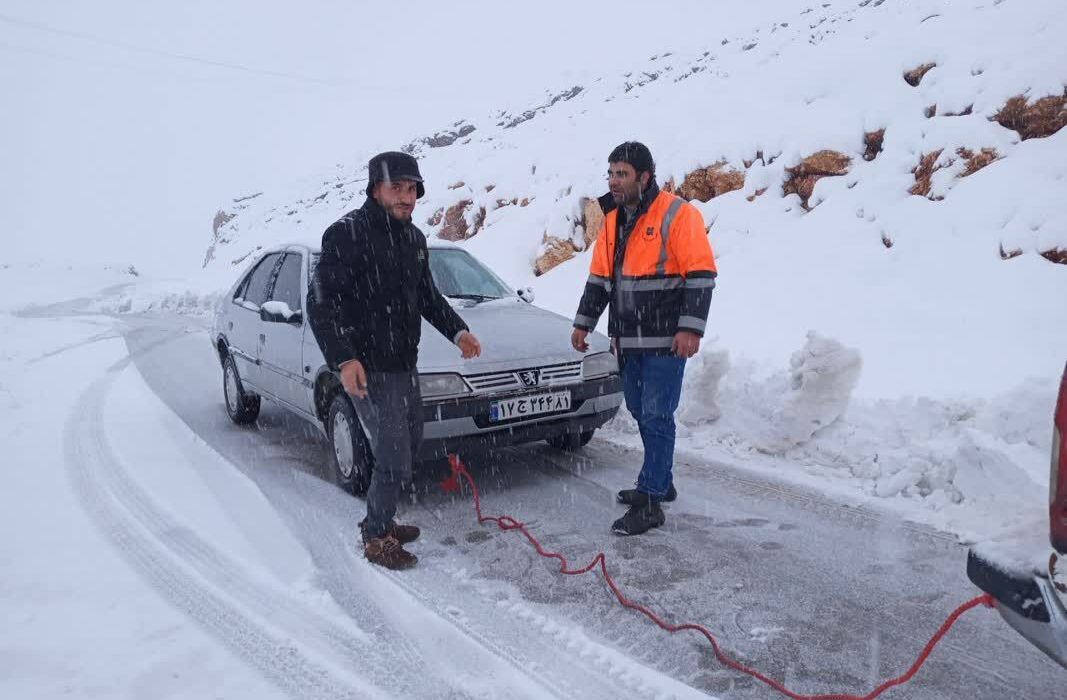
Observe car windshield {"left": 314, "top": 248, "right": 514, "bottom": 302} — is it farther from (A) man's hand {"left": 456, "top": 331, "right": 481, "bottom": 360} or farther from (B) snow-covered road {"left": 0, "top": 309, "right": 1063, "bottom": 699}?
(A) man's hand {"left": 456, "top": 331, "right": 481, "bottom": 360}

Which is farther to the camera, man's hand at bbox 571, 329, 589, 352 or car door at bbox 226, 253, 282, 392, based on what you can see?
car door at bbox 226, 253, 282, 392

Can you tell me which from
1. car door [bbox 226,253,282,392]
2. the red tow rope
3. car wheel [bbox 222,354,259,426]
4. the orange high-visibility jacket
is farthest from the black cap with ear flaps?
car wheel [bbox 222,354,259,426]

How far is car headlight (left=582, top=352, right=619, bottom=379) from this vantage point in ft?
14.7

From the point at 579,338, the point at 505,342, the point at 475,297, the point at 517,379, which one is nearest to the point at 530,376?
the point at 517,379

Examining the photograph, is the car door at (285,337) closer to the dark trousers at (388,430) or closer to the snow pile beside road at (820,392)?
the dark trousers at (388,430)

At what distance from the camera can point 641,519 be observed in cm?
369

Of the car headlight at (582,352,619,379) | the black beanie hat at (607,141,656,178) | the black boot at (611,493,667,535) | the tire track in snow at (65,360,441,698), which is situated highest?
the black beanie hat at (607,141,656,178)

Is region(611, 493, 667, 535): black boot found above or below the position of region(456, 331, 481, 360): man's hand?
below

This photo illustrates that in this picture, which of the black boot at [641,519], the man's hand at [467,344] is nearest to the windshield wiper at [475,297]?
the man's hand at [467,344]

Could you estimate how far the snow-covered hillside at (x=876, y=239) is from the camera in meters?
4.55

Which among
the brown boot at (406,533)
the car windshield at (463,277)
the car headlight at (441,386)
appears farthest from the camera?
the car windshield at (463,277)

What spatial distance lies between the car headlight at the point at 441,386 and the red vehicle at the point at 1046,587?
270 centimetres

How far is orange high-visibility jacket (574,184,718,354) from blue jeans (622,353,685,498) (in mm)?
98

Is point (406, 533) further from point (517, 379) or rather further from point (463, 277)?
point (463, 277)
